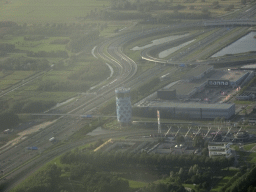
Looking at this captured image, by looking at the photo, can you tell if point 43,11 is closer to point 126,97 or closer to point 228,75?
point 228,75

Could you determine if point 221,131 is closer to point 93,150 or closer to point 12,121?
point 93,150

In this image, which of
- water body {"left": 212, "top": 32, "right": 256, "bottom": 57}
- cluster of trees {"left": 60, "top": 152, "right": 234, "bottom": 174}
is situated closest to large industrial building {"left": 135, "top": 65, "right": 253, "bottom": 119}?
water body {"left": 212, "top": 32, "right": 256, "bottom": 57}

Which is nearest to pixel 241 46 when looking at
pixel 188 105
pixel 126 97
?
pixel 188 105

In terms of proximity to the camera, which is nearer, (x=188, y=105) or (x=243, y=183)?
(x=243, y=183)

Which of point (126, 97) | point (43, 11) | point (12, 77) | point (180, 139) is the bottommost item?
point (12, 77)

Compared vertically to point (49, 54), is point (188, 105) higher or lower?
higher

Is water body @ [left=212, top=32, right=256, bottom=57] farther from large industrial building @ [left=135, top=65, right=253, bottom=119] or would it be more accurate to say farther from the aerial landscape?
large industrial building @ [left=135, top=65, right=253, bottom=119]
